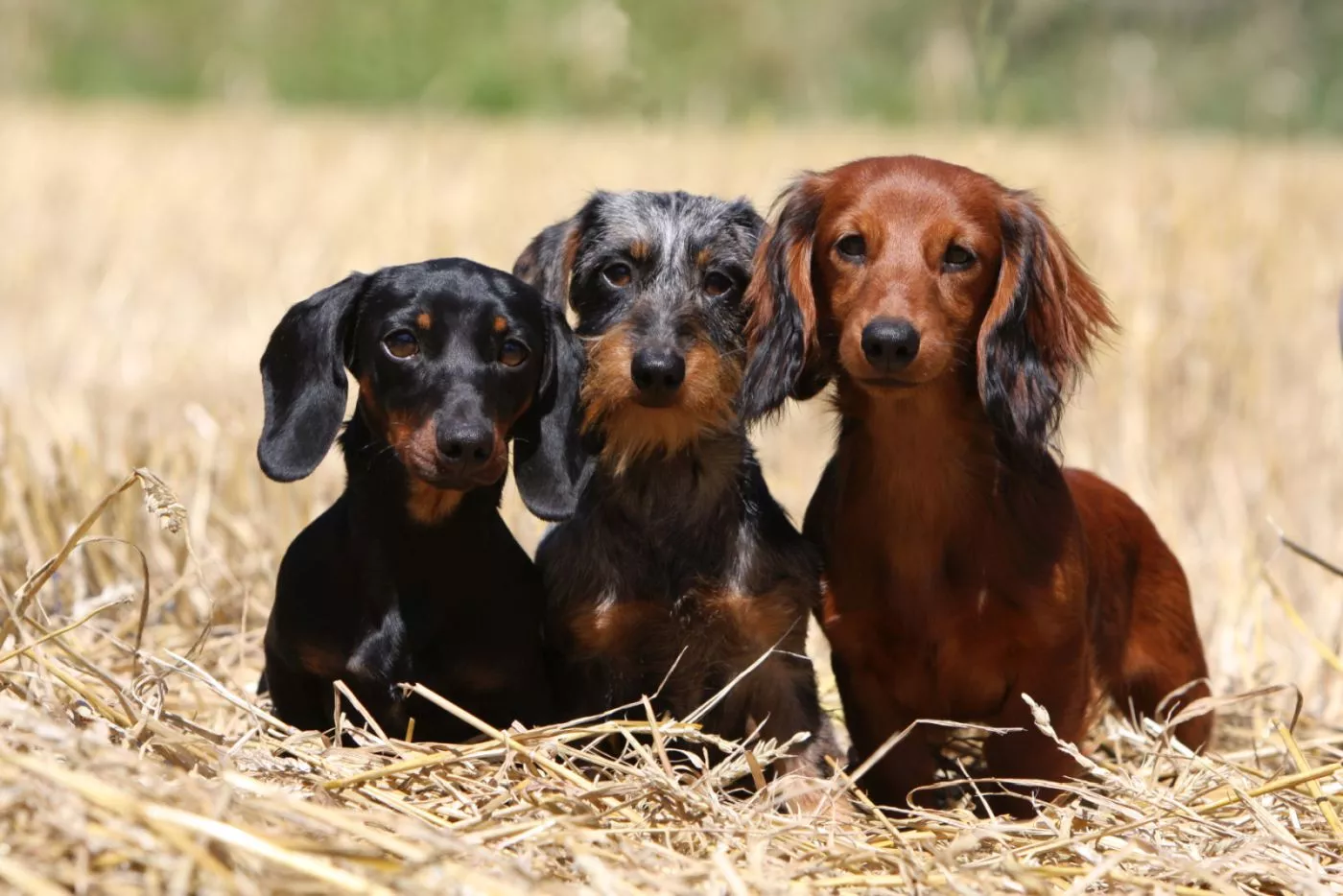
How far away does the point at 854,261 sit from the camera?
3797mm

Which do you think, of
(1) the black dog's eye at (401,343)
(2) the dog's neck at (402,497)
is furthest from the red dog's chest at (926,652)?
(1) the black dog's eye at (401,343)

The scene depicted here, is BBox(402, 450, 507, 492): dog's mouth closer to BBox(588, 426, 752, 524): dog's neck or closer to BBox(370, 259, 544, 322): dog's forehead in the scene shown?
BBox(370, 259, 544, 322): dog's forehead

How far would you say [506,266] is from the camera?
8.96m

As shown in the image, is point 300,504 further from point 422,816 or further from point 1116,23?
point 1116,23

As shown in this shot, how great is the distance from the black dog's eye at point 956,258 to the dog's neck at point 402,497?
1.19 metres

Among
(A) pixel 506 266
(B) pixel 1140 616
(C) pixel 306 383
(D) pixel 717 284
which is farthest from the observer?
(A) pixel 506 266

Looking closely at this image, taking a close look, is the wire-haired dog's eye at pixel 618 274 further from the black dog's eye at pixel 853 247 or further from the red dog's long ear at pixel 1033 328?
the red dog's long ear at pixel 1033 328

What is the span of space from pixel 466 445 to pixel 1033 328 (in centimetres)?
142

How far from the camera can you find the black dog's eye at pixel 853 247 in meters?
3.79

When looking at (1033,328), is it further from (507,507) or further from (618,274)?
(507,507)

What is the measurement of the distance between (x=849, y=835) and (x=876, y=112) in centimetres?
1058

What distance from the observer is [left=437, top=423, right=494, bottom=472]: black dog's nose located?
136 inches

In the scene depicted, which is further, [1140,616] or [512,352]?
[1140,616]

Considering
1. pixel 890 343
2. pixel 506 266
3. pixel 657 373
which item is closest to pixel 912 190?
pixel 890 343
